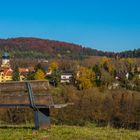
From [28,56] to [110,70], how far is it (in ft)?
263

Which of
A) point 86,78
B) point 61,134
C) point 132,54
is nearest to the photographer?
point 61,134

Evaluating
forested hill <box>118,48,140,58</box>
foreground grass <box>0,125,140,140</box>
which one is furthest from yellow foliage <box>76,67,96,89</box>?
forested hill <box>118,48,140,58</box>

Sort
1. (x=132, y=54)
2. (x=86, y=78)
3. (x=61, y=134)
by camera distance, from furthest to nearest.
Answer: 1. (x=132, y=54)
2. (x=86, y=78)
3. (x=61, y=134)

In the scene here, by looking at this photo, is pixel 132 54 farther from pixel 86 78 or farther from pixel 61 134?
pixel 61 134

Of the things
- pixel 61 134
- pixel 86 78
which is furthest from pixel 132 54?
pixel 61 134

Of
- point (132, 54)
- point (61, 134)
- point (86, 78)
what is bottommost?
point (86, 78)

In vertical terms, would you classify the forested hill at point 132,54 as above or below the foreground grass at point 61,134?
above

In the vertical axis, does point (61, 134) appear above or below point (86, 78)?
above

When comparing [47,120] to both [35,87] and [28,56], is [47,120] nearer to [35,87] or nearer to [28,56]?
[35,87]

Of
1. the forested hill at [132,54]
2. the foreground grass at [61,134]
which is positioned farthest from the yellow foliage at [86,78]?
the forested hill at [132,54]

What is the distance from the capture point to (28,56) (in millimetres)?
179750

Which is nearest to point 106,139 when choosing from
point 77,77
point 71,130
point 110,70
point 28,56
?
point 71,130

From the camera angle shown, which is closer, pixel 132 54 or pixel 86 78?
pixel 86 78

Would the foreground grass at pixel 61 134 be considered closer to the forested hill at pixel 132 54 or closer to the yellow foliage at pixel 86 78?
the yellow foliage at pixel 86 78
